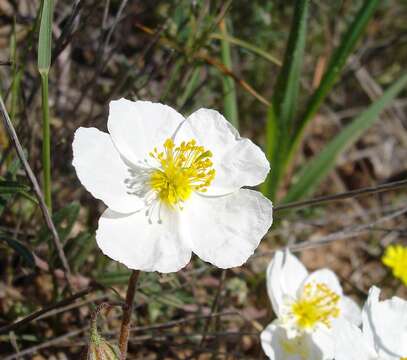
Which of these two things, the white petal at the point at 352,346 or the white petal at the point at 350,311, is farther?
the white petal at the point at 350,311

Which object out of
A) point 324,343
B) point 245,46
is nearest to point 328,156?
point 245,46

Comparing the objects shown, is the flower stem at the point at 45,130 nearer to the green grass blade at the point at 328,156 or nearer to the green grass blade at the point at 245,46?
the green grass blade at the point at 245,46

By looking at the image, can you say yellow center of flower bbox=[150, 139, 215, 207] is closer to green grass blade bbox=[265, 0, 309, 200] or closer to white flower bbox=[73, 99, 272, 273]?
white flower bbox=[73, 99, 272, 273]

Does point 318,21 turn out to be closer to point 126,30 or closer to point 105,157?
point 126,30

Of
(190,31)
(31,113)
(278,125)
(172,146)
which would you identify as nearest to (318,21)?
(278,125)

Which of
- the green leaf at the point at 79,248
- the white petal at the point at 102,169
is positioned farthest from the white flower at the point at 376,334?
the green leaf at the point at 79,248

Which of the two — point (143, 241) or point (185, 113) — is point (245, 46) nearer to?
point (185, 113)
